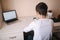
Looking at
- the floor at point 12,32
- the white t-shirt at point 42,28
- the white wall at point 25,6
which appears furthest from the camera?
the white wall at point 25,6

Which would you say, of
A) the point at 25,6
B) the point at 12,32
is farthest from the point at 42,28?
the point at 25,6

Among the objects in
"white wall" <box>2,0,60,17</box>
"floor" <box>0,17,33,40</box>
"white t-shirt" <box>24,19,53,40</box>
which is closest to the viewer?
"white t-shirt" <box>24,19,53,40</box>

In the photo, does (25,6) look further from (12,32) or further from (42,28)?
(42,28)

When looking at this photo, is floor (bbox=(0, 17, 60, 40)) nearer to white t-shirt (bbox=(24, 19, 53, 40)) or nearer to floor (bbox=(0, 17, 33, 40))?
floor (bbox=(0, 17, 33, 40))

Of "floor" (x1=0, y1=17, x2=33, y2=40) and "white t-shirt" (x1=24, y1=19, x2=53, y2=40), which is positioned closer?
"white t-shirt" (x1=24, y1=19, x2=53, y2=40)

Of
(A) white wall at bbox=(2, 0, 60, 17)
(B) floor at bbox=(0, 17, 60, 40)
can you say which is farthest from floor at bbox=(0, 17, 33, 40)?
(A) white wall at bbox=(2, 0, 60, 17)

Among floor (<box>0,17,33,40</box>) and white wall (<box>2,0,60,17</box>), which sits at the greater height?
white wall (<box>2,0,60,17</box>)

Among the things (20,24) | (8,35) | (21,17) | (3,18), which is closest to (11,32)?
(8,35)

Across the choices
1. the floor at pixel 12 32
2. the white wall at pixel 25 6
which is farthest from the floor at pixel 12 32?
the white wall at pixel 25 6

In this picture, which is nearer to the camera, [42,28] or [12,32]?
[42,28]

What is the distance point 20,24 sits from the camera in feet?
7.68

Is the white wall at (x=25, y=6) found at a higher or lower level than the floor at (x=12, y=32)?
higher

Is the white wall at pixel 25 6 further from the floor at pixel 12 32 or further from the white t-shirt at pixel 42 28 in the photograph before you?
the white t-shirt at pixel 42 28

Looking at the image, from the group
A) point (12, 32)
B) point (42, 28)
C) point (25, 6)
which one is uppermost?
point (25, 6)
